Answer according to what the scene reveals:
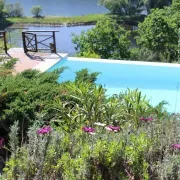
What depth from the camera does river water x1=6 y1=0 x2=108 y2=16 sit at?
45.6 m

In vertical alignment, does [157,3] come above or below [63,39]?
above

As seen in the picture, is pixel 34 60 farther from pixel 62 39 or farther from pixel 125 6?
pixel 125 6

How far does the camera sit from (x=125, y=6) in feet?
139

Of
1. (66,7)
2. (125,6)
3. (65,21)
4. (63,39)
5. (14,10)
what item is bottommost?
(63,39)

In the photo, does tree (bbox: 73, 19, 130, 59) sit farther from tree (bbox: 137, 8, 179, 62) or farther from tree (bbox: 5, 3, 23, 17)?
tree (bbox: 5, 3, 23, 17)

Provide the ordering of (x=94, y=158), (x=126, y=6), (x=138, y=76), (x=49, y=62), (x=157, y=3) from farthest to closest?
(x=126, y=6) → (x=157, y=3) → (x=49, y=62) → (x=138, y=76) → (x=94, y=158)

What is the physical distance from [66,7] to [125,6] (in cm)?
1022

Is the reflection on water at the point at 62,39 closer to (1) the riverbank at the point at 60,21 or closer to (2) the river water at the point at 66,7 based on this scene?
(1) the riverbank at the point at 60,21

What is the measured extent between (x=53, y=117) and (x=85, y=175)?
1574mm

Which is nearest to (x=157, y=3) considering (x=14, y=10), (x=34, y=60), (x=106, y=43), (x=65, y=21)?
(x=65, y=21)

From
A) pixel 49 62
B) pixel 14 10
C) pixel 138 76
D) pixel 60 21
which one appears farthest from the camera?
→ pixel 14 10

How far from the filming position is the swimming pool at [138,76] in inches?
284

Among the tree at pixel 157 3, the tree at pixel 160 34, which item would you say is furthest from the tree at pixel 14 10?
the tree at pixel 160 34

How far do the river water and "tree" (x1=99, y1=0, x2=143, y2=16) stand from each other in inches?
160
